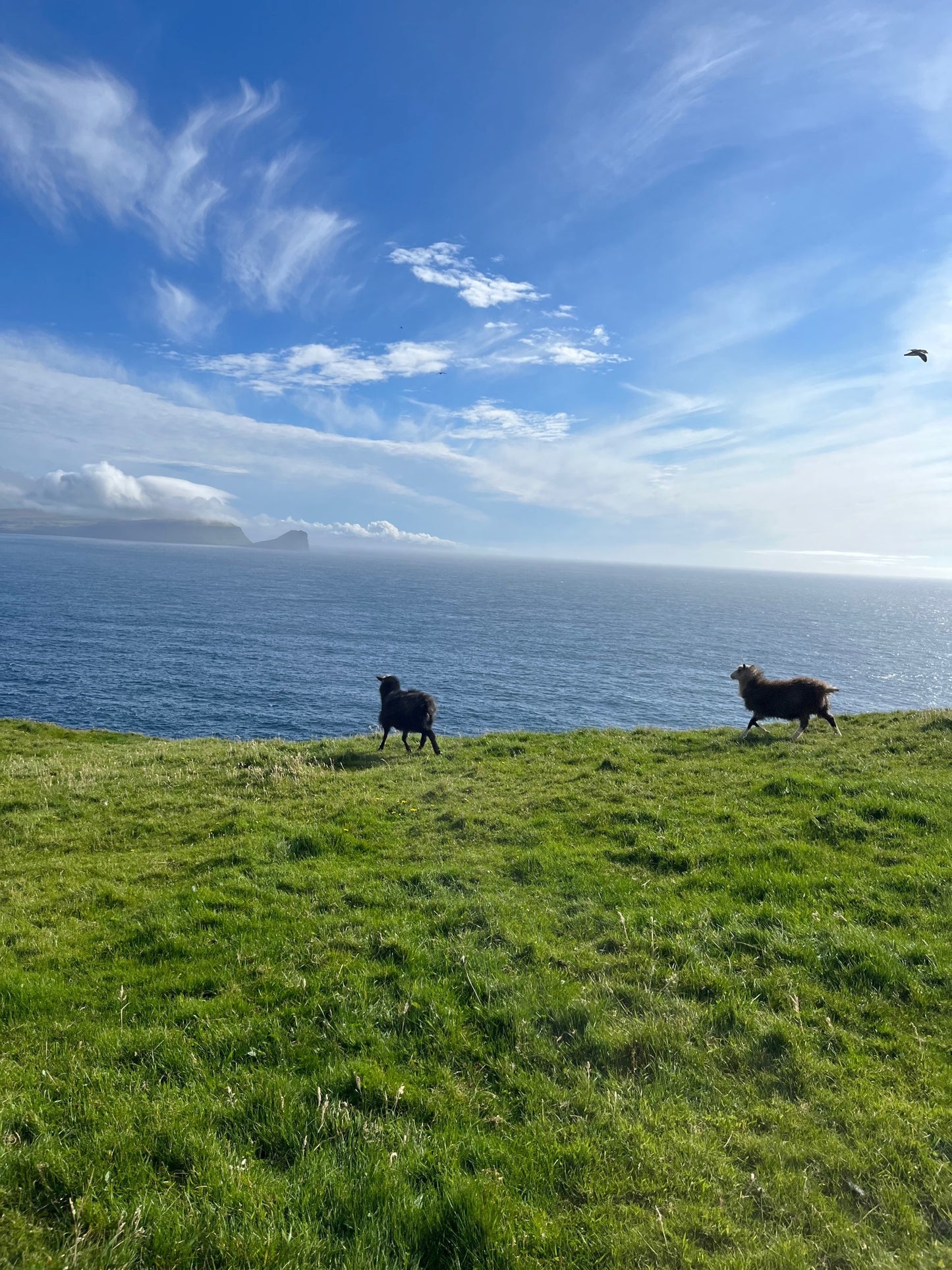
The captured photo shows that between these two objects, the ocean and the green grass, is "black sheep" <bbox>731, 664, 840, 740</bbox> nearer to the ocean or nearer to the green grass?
the green grass

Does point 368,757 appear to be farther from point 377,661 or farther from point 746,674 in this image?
point 377,661

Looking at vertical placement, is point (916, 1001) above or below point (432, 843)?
above

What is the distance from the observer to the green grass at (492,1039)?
441 cm

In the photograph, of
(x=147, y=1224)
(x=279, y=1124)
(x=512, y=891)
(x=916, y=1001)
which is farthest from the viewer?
(x=512, y=891)

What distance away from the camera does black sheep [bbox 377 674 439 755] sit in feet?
75.4

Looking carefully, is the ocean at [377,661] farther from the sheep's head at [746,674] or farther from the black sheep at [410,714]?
the black sheep at [410,714]

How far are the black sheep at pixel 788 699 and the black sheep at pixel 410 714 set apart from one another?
11320mm

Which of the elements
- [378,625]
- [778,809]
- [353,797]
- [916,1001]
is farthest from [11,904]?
[378,625]

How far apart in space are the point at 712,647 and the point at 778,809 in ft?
347

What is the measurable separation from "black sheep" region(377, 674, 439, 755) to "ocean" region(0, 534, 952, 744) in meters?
28.1

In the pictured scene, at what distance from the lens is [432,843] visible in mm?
13164

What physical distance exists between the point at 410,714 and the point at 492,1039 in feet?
54.8

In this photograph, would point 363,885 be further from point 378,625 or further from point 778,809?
point 378,625

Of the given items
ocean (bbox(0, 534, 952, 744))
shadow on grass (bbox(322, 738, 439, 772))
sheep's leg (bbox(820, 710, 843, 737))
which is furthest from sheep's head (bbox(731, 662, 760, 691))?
ocean (bbox(0, 534, 952, 744))
